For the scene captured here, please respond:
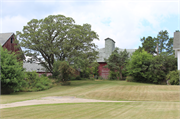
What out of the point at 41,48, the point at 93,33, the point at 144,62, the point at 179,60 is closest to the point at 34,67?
the point at 41,48

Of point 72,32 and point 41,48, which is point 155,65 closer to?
point 72,32

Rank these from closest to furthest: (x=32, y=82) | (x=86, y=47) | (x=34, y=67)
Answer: (x=32, y=82) → (x=86, y=47) → (x=34, y=67)

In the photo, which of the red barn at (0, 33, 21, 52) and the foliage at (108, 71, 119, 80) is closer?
the red barn at (0, 33, 21, 52)

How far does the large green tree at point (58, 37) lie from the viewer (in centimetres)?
3203

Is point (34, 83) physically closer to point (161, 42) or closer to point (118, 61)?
point (118, 61)

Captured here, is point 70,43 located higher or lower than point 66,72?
higher

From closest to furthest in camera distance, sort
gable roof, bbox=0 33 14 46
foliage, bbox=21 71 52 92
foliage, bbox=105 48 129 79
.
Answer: foliage, bbox=21 71 52 92 < gable roof, bbox=0 33 14 46 < foliage, bbox=105 48 129 79

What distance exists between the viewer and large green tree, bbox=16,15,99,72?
1261 inches

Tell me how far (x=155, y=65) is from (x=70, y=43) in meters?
16.7

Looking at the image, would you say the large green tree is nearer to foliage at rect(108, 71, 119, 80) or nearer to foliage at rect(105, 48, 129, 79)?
foliage at rect(105, 48, 129, 79)

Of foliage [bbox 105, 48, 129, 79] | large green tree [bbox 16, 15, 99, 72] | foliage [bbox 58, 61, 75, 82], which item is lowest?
foliage [bbox 58, 61, 75, 82]

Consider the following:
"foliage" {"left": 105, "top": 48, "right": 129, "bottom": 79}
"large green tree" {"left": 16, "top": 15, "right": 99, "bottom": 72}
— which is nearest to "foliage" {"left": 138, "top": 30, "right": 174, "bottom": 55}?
"foliage" {"left": 105, "top": 48, "right": 129, "bottom": 79}

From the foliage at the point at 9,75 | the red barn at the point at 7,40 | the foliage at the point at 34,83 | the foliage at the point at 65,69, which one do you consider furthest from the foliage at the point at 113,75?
the foliage at the point at 9,75

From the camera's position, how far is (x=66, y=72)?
2994cm
